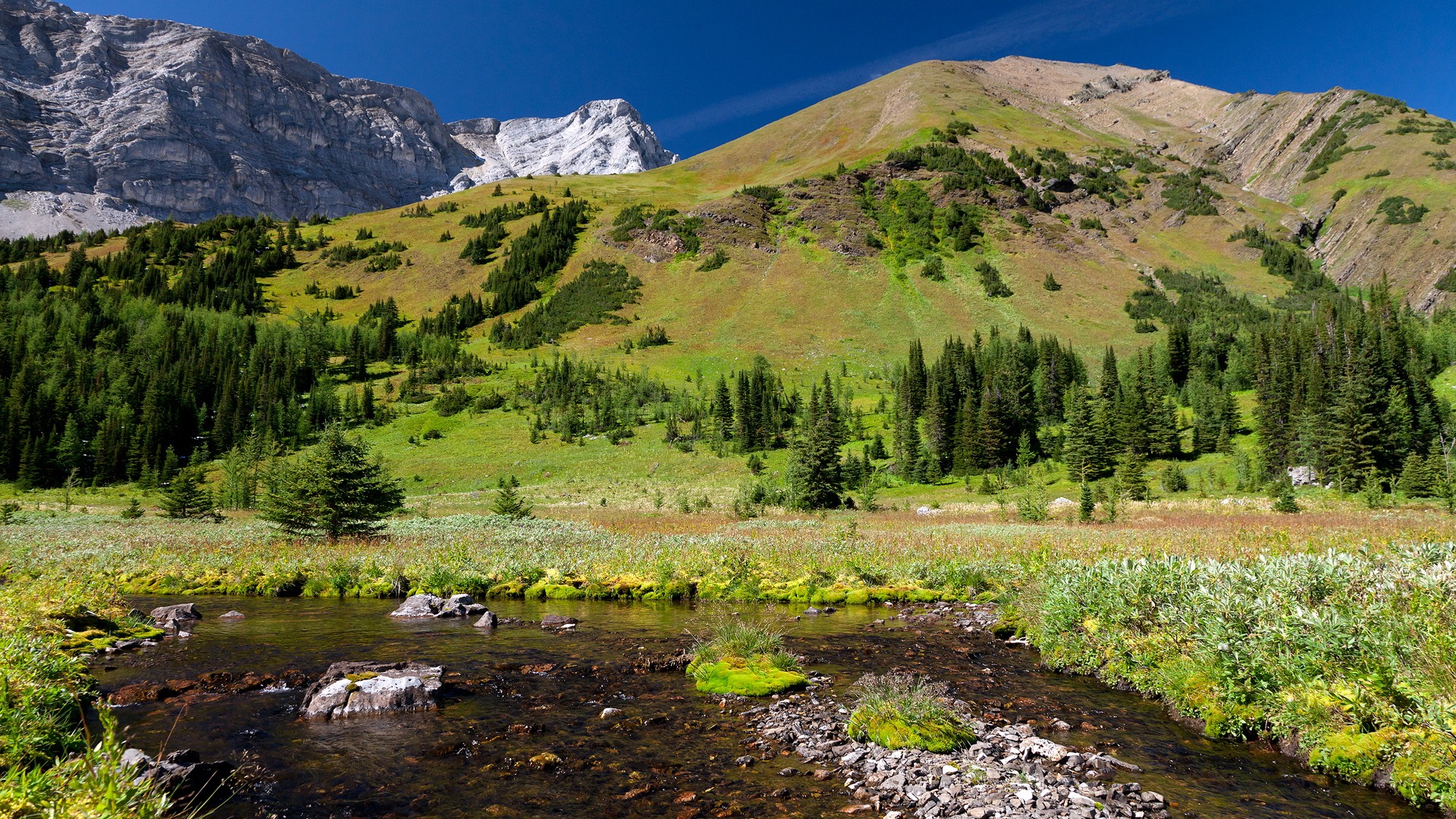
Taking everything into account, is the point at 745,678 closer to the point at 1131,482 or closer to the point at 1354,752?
the point at 1354,752

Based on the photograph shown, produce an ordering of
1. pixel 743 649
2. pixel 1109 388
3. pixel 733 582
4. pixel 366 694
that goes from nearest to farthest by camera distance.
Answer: pixel 366 694, pixel 743 649, pixel 733 582, pixel 1109 388

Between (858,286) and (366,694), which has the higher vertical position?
(858,286)

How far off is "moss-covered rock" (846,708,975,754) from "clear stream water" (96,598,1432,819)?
4.39 feet

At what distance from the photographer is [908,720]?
10.3 m

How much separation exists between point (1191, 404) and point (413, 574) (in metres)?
117

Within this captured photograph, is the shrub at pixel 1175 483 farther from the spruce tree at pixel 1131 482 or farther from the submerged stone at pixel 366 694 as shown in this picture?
the submerged stone at pixel 366 694

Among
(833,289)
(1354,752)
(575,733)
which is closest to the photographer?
(1354,752)

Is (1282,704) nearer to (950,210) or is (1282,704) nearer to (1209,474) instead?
(1209,474)

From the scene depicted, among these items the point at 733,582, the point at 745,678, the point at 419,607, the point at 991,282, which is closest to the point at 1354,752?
the point at 745,678

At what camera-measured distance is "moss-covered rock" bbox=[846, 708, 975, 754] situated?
983 cm

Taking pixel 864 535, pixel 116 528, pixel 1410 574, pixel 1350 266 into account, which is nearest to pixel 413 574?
pixel 864 535

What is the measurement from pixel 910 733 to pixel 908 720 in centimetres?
29

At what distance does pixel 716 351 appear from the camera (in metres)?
140

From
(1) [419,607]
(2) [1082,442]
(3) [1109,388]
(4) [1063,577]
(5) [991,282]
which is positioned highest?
(5) [991,282]
